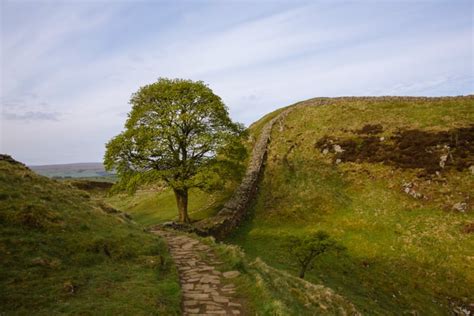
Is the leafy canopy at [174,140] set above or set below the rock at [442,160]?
above

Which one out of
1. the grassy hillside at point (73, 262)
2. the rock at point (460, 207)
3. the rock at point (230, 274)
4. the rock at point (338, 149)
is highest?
the rock at point (338, 149)

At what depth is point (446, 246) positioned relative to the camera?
2698 cm

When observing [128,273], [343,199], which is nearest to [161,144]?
[128,273]

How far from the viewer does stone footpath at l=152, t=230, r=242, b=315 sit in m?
10.9

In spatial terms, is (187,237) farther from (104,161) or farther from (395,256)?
(395,256)

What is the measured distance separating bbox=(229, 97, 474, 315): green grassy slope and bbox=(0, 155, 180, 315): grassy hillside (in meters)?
13.2

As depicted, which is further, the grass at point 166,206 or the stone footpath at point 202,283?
the grass at point 166,206

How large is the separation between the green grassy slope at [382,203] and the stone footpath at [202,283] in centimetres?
965

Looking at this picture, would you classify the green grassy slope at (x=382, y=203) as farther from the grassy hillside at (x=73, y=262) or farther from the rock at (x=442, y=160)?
the grassy hillside at (x=73, y=262)

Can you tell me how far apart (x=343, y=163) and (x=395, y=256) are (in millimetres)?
18059

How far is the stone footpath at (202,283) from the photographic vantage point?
10.9 m

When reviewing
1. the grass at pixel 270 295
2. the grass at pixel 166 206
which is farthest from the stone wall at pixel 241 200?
the grass at pixel 270 295

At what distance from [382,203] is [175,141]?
21867 millimetres

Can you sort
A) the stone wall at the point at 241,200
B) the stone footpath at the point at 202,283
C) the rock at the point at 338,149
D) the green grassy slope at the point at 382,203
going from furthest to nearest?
the rock at the point at 338,149 < the stone wall at the point at 241,200 < the green grassy slope at the point at 382,203 < the stone footpath at the point at 202,283
